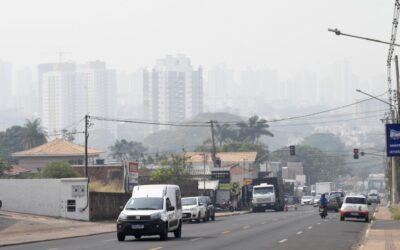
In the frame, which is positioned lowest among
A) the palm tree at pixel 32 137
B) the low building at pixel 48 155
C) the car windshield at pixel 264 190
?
the car windshield at pixel 264 190

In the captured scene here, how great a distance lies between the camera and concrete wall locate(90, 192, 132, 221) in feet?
211

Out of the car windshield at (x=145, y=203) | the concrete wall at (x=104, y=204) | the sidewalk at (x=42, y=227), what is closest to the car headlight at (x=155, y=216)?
the car windshield at (x=145, y=203)

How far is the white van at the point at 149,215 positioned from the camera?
37969 millimetres

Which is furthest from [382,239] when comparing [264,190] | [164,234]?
[264,190]

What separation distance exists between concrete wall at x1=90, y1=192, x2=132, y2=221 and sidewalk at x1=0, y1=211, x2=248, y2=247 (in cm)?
128

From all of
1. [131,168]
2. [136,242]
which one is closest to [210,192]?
[131,168]

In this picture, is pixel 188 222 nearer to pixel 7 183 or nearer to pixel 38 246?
pixel 7 183

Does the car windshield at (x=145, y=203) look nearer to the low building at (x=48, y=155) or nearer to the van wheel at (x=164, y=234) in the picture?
the van wheel at (x=164, y=234)

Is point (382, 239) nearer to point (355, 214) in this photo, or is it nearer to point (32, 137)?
point (355, 214)

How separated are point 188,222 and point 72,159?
7744cm

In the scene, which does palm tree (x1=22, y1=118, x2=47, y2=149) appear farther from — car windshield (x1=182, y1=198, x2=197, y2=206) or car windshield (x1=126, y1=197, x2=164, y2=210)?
car windshield (x1=126, y1=197, x2=164, y2=210)

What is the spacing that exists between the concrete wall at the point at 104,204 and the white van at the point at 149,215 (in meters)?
24.3

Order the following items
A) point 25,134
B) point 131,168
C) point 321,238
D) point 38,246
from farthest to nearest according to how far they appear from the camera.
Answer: point 25,134 → point 131,168 → point 321,238 → point 38,246

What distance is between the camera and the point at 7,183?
6562 centimetres
